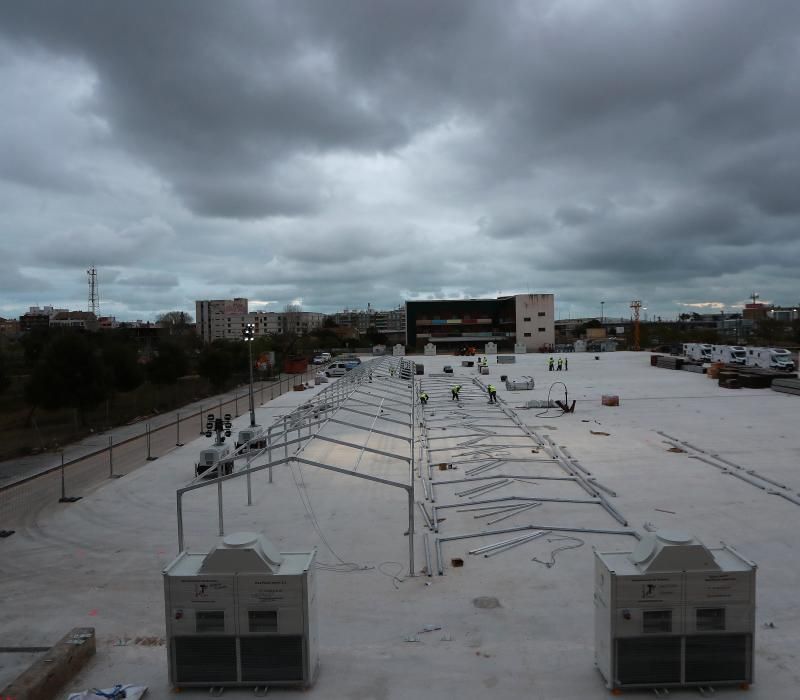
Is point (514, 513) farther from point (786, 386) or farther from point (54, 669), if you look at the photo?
point (786, 386)

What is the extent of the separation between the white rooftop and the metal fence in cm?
61

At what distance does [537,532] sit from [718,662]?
5.97m

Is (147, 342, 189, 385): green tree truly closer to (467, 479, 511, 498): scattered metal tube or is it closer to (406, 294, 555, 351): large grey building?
(467, 479, 511, 498): scattered metal tube

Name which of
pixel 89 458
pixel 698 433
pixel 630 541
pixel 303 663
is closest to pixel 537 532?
pixel 630 541

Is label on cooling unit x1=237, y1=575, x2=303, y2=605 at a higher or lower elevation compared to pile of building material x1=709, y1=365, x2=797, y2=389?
higher

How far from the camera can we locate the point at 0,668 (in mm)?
7625

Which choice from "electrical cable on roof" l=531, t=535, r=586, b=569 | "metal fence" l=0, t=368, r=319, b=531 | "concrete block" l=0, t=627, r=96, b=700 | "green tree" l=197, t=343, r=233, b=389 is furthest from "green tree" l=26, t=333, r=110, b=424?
"electrical cable on roof" l=531, t=535, r=586, b=569

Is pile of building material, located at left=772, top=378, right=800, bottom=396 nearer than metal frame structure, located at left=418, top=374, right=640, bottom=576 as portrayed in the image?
No

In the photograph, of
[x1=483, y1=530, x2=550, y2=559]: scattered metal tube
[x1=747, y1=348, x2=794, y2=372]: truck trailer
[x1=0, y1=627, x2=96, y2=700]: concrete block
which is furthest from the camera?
[x1=747, y1=348, x2=794, y2=372]: truck trailer

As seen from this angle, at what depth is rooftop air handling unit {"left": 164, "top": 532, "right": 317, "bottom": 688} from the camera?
6906 mm

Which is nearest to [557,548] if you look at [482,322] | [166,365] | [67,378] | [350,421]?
[350,421]

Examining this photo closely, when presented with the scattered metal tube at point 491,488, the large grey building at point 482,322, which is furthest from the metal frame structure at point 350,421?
the large grey building at point 482,322

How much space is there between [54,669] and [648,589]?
6909mm

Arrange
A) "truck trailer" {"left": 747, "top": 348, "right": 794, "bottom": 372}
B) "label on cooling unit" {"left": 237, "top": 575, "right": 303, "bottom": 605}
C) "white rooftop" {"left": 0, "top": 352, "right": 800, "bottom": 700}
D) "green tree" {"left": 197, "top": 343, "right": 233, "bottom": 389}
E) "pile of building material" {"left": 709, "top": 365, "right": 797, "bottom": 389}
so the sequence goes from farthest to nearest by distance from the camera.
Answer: "truck trailer" {"left": 747, "top": 348, "right": 794, "bottom": 372}
"green tree" {"left": 197, "top": 343, "right": 233, "bottom": 389}
"pile of building material" {"left": 709, "top": 365, "right": 797, "bottom": 389}
"white rooftop" {"left": 0, "top": 352, "right": 800, "bottom": 700}
"label on cooling unit" {"left": 237, "top": 575, "right": 303, "bottom": 605}
